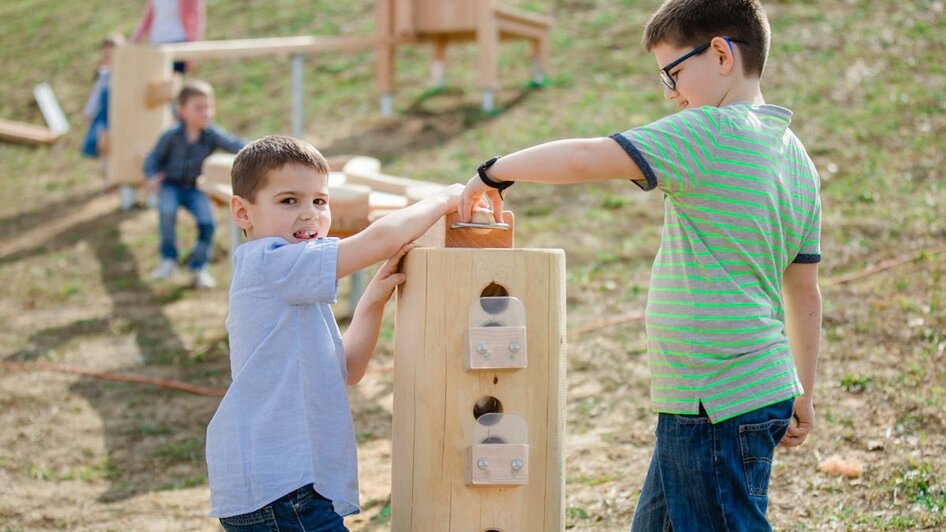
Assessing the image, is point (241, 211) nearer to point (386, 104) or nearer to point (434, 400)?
point (434, 400)

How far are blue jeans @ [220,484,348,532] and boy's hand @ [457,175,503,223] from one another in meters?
0.71

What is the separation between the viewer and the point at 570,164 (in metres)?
2.09

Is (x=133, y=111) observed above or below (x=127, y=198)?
above

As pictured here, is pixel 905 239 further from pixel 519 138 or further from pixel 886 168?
pixel 519 138

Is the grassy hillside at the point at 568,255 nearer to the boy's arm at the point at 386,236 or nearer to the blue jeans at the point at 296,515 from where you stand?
the blue jeans at the point at 296,515

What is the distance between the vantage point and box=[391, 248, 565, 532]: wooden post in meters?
2.40

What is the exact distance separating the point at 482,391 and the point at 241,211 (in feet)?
2.37

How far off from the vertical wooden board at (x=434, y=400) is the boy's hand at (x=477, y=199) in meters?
0.13

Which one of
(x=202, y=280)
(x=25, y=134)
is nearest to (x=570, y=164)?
(x=202, y=280)

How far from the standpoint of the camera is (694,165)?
2.10 m

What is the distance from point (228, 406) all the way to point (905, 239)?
4856 mm

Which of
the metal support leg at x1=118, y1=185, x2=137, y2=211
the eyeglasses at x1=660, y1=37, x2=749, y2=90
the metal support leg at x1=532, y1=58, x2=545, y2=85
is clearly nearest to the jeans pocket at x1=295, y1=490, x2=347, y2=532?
the eyeglasses at x1=660, y1=37, x2=749, y2=90

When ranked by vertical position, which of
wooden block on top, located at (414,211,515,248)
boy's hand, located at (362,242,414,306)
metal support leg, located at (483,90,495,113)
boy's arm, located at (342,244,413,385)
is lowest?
boy's arm, located at (342,244,413,385)

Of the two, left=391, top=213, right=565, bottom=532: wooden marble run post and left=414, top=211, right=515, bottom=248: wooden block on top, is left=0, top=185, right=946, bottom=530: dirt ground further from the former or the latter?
left=414, top=211, right=515, bottom=248: wooden block on top
